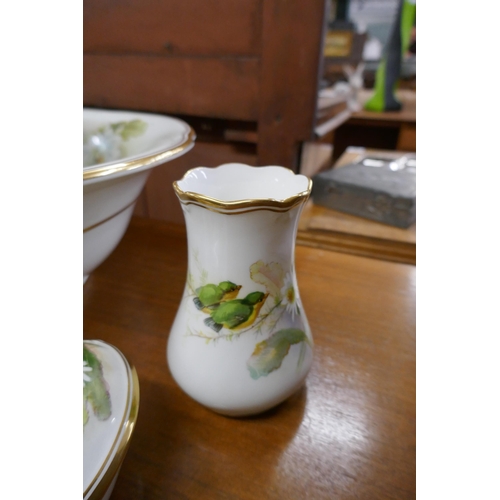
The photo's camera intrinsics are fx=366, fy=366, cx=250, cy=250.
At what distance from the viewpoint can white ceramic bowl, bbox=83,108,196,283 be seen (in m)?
0.28

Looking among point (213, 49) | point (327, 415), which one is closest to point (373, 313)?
point (327, 415)

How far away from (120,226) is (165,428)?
19 centimetres

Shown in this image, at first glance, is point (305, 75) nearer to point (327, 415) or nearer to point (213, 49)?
point (213, 49)

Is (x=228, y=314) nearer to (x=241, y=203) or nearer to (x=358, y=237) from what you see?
(x=241, y=203)

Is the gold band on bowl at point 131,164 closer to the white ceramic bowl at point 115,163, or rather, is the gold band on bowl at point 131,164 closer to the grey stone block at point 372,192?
the white ceramic bowl at point 115,163

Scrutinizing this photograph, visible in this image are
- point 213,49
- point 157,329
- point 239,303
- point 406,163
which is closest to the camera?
point 239,303

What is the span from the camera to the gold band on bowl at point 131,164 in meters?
0.26

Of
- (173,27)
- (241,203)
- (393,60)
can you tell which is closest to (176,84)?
(173,27)

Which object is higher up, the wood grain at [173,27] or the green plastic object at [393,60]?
the green plastic object at [393,60]

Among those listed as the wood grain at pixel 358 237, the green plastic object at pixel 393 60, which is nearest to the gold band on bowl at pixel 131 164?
the wood grain at pixel 358 237

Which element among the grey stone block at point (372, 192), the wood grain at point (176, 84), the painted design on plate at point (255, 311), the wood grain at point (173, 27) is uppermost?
the wood grain at point (173, 27)

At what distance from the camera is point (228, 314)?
23cm

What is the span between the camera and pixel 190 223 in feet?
0.74

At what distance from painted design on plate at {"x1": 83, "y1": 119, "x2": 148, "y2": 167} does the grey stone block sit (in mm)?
316
